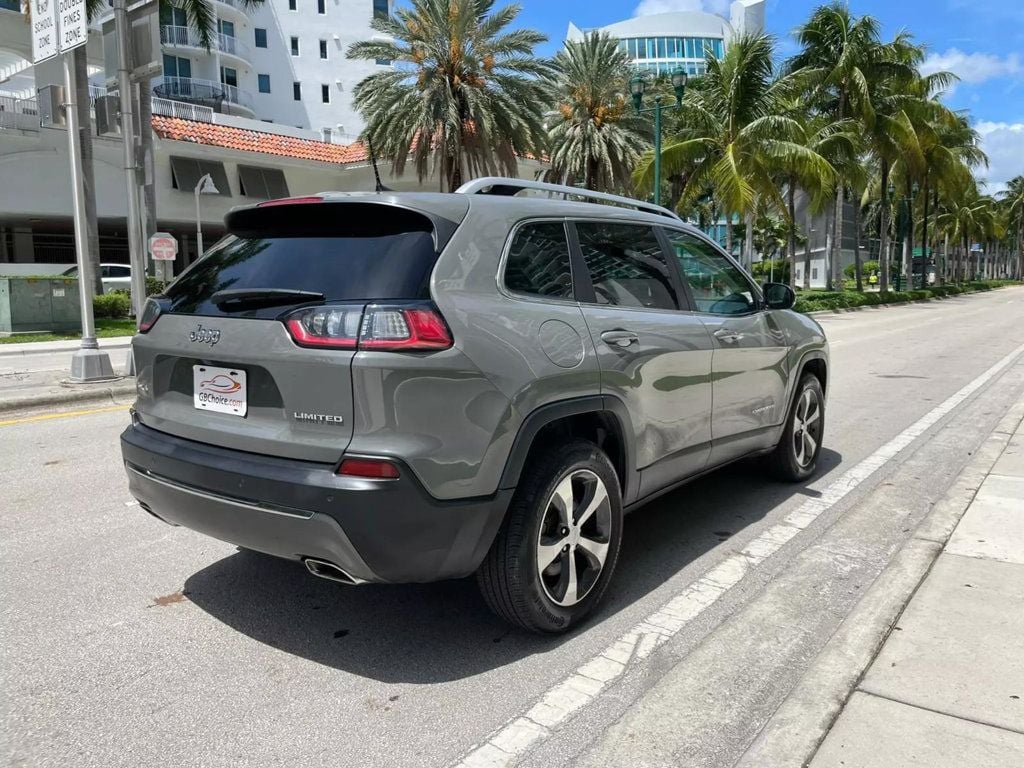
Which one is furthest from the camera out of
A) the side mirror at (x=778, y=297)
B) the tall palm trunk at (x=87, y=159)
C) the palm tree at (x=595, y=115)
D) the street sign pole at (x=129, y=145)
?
the palm tree at (x=595, y=115)

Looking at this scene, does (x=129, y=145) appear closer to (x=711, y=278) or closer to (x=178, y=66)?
(x=711, y=278)

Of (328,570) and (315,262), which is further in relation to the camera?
(315,262)

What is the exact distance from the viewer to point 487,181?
12.1 feet

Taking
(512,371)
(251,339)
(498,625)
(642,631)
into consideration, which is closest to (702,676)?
(642,631)

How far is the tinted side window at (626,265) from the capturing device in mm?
3771

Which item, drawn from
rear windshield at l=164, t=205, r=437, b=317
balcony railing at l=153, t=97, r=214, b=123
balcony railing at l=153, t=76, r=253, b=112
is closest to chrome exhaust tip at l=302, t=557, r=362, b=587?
rear windshield at l=164, t=205, r=437, b=317

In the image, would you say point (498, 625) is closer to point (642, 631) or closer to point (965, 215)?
point (642, 631)

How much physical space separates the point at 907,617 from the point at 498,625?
177cm

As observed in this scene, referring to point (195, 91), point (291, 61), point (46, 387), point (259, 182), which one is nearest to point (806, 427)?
point (46, 387)

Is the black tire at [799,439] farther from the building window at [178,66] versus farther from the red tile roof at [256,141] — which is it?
the building window at [178,66]

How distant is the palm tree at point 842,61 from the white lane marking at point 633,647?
3396 cm

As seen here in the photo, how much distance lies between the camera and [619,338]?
3.60 m

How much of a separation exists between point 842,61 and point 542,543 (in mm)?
37539

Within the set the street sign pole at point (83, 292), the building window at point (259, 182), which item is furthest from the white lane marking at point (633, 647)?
the building window at point (259, 182)
